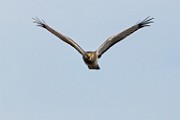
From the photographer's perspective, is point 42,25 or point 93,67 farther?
point 42,25

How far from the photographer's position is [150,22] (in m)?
58.1

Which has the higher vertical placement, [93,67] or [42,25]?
[42,25]

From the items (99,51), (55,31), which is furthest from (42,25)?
(99,51)

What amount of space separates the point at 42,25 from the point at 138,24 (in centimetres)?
596

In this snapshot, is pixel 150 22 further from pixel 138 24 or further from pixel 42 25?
pixel 42 25

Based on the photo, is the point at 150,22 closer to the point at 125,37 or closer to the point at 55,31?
the point at 125,37

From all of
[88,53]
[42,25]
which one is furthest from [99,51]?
[42,25]

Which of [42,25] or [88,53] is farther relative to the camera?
[42,25]

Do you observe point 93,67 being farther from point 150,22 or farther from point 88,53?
point 150,22

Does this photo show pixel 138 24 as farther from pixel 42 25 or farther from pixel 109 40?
pixel 42 25

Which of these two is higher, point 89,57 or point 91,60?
point 89,57

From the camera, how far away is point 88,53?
56.7 meters

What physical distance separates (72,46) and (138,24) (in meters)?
3.86

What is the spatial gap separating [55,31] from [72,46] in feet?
7.05
